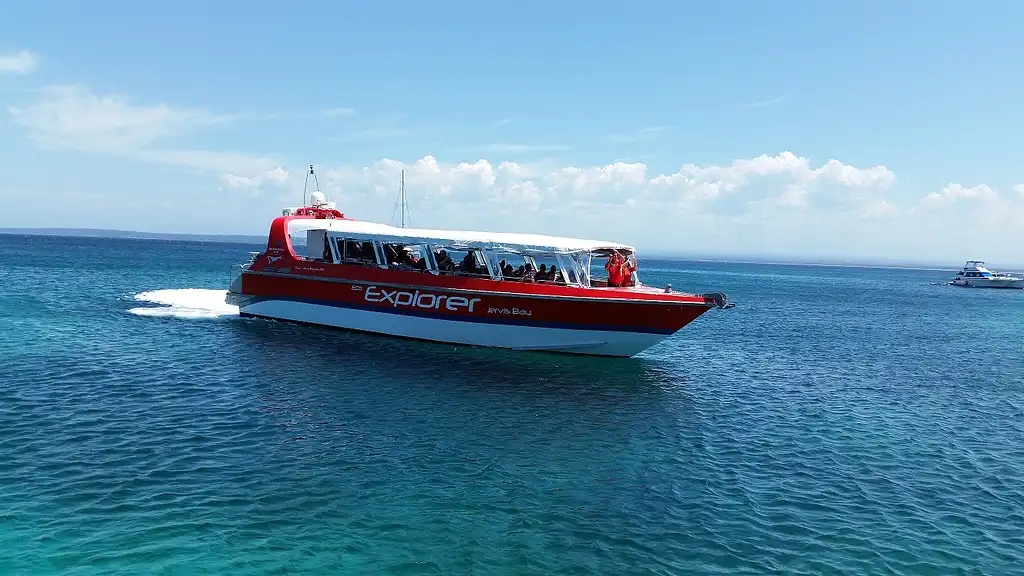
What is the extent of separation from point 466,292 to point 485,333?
1952 millimetres

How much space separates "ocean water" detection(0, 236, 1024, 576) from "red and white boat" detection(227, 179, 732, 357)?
47.0 inches

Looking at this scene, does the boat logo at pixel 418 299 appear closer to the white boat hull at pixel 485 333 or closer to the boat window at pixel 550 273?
the white boat hull at pixel 485 333

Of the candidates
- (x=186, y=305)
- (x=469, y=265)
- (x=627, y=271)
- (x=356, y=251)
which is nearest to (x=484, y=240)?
(x=469, y=265)

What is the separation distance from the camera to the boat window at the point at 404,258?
29.6 m

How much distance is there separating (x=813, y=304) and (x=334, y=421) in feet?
217

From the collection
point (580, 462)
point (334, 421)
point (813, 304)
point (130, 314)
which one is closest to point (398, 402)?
point (334, 421)

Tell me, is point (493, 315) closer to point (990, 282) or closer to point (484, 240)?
point (484, 240)

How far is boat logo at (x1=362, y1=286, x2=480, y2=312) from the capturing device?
2805cm

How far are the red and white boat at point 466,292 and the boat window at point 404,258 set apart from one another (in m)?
0.06

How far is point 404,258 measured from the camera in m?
31.6

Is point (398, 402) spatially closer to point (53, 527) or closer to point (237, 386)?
point (237, 386)

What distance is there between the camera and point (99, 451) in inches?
548

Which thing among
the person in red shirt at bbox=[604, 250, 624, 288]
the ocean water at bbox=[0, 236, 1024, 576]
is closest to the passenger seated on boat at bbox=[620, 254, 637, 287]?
the person in red shirt at bbox=[604, 250, 624, 288]

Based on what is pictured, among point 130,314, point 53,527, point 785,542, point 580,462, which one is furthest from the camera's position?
point 130,314
